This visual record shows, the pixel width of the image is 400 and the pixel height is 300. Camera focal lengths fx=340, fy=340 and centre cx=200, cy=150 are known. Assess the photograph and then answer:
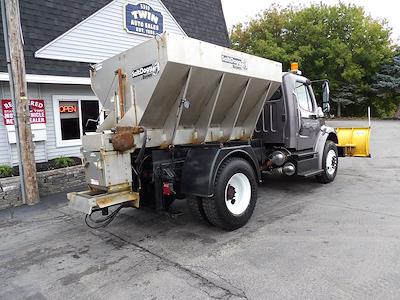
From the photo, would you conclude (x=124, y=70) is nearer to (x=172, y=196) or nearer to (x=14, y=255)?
(x=172, y=196)

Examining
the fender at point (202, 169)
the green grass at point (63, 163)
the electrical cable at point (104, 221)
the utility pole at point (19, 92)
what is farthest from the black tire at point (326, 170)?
the utility pole at point (19, 92)

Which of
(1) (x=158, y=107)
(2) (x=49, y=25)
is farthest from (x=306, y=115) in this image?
(2) (x=49, y=25)

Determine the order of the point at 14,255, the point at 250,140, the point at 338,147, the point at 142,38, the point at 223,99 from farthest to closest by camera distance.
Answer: the point at 142,38
the point at 338,147
the point at 250,140
the point at 223,99
the point at 14,255

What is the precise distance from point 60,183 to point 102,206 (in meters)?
3.97

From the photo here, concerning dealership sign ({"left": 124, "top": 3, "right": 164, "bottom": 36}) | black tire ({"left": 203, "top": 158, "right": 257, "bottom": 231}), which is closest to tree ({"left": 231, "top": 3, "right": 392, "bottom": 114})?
dealership sign ({"left": 124, "top": 3, "right": 164, "bottom": 36})

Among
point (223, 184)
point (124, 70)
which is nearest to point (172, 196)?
point (223, 184)

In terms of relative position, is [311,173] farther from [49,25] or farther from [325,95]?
[49,25]

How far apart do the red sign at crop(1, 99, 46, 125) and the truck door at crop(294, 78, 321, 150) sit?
6197mm

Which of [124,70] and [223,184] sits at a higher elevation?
[124,70]

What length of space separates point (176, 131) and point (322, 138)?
13.5 feet

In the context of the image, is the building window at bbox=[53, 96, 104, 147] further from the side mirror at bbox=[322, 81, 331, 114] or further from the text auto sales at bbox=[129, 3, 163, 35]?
the side mirror at bbox=[322, 81, 331, 114]

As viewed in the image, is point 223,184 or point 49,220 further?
point 49,220

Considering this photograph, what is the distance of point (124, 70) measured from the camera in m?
4.85

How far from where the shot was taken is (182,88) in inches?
181
